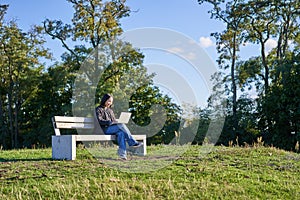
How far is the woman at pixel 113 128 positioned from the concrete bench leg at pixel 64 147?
900 millimetres

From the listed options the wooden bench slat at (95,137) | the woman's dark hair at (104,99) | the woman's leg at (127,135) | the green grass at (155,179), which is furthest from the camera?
the woman's dark hair at (104,99)

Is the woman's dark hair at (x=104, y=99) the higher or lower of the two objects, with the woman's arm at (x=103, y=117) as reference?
higher

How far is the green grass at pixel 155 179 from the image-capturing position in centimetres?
505

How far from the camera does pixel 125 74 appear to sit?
26.4 metres

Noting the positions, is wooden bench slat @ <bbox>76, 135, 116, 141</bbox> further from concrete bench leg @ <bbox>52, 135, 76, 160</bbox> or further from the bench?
concrete bench leg @ <bbox>52, 135, 76, 160</bbox>

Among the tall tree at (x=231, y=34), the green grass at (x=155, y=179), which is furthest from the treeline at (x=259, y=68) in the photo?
the green grass at (x=155, y=179)

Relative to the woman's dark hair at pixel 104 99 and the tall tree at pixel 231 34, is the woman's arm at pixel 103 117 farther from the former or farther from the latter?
the tall tree at pixel 231 34

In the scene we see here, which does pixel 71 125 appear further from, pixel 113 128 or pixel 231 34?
pixel 231 34

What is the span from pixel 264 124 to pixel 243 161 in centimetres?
1718

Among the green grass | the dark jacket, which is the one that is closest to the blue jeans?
the dark jacket

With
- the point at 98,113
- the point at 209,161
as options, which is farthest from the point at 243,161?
the point at 98,113

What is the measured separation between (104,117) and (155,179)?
8.98ft

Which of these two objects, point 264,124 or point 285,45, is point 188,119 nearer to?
point 264,124

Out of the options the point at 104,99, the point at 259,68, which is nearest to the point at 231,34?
the point at 259,68
